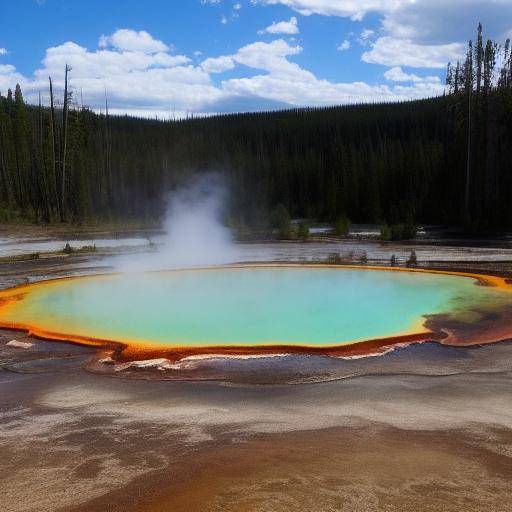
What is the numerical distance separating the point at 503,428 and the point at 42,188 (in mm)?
33453

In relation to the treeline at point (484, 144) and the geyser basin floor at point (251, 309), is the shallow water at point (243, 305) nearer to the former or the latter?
the geyser basin floor at point (251, 309)

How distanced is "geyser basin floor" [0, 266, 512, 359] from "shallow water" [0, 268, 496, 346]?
0.02m

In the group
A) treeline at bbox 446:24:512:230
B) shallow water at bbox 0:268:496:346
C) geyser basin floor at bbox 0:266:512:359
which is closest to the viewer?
geyser basin floor at bbox 0:266:512:359

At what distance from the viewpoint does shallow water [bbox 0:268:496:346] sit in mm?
7652

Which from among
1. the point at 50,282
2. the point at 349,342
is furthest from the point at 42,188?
the point at 349,342

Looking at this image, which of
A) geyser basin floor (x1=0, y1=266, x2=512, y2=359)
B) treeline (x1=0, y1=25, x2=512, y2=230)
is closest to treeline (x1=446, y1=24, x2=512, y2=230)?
treeline (x1=0, y1=25, x2=512, y2=230)

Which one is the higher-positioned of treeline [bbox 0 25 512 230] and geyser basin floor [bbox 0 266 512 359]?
treeline [bbox 0 25 512 230]

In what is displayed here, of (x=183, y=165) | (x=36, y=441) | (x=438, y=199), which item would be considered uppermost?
(x=183, y=165)

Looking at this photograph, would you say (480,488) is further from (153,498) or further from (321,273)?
(321,273)

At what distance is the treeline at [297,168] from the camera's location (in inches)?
1143

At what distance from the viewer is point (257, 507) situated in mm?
→ 3086

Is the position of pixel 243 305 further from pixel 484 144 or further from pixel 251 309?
pixel 484 144

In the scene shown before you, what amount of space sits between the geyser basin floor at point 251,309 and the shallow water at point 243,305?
16 mm

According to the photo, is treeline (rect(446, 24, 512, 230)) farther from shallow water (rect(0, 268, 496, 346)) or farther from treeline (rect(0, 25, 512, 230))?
shallow water (rect(0, 268, 496, 346))
